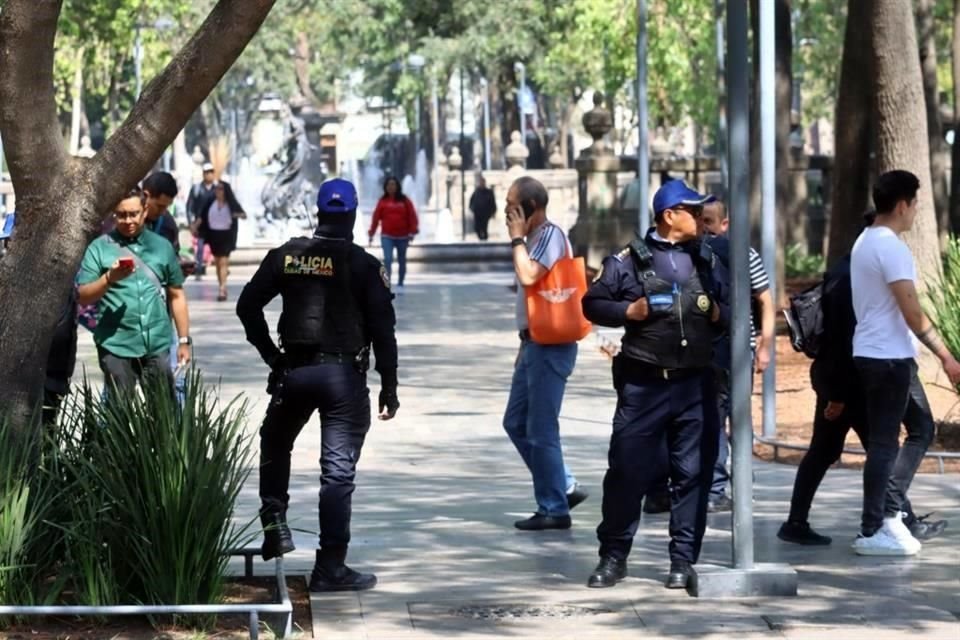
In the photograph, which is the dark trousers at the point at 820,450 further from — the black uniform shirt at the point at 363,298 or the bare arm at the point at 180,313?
the bare arm at the point at 180,313

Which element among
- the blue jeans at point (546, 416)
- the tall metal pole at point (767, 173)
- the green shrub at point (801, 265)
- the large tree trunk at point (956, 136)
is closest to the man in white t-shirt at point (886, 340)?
the blue jeans at point (546, 416)

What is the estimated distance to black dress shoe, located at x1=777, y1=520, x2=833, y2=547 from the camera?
9.84 meters

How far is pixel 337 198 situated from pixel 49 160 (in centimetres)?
123

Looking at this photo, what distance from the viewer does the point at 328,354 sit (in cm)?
872

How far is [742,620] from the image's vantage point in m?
8.07

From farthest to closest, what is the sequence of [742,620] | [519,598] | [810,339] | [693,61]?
[693,61] → [810,339] → [519,598] → [742,620]

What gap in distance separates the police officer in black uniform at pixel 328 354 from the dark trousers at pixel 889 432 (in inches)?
88.4

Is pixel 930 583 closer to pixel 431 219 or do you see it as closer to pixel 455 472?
pixel 455 472

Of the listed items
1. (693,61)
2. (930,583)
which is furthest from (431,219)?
(930,583)

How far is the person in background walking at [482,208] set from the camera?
4784 centimetres

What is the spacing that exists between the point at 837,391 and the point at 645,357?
1.42 m

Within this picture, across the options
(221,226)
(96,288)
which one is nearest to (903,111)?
(96,288)

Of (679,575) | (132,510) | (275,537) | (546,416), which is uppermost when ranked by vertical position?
(132,510)

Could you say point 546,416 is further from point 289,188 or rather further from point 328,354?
point 289,188
